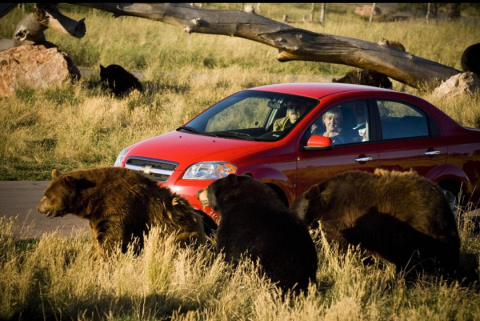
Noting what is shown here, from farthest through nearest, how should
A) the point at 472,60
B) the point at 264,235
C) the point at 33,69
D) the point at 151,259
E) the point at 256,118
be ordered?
the point at 472,60 < the point at 33,69 < the point at 256,118 < the point at 151,259 < the point at 264,235

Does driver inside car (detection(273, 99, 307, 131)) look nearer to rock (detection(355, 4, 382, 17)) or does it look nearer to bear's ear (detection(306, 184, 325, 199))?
bear's ear (detection(306, 184, 325, 199))

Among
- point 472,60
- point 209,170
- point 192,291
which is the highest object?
point 472,60

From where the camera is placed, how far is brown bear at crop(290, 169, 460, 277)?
243 inches

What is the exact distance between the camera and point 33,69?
16.6m

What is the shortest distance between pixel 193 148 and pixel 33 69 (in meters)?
9.91

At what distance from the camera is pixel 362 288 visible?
18.2ft

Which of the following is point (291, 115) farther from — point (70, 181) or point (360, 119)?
point (70, 181)

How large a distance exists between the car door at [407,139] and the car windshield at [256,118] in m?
1.00

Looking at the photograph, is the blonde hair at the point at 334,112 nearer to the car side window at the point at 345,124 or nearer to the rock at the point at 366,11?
the car side window at the point at 345,124

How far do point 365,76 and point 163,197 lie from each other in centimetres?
1363

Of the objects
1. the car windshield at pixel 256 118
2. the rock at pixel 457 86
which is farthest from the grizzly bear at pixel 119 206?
the rock at pixel 457 86

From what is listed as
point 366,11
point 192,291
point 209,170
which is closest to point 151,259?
point 192,291

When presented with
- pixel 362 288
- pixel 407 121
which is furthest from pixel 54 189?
pixel 407 121

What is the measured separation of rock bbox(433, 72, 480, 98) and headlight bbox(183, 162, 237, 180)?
35.8 feet
